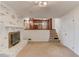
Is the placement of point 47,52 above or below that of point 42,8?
below

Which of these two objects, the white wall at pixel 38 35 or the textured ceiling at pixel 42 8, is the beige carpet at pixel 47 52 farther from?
the white wall at pixel 38 35

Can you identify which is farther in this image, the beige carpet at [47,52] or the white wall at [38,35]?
the white wall at [38,35]

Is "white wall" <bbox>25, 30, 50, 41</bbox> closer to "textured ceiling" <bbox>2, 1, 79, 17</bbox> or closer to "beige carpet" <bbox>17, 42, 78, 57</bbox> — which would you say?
"beige carpet" <bbox>17, 42, 78, 57</bbox>

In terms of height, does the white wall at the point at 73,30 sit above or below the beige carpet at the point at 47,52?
above

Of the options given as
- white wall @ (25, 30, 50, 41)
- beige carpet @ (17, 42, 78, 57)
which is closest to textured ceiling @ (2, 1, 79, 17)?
beige carpet @ (17, 42, 78, 57)

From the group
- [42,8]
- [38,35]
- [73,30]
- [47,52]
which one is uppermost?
[42,8]

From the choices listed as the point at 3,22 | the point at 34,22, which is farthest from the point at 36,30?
the point at 3,22

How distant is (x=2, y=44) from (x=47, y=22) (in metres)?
5.02

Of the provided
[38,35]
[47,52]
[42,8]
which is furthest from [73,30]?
[38,35]

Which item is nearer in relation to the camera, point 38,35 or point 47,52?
point 47,52

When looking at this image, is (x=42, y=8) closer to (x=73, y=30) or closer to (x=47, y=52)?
(x=73, y=30)

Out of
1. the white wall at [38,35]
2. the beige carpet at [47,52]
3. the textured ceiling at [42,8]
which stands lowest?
the beige carpet at [47,52]

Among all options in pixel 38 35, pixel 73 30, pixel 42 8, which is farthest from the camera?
pixel 38 35

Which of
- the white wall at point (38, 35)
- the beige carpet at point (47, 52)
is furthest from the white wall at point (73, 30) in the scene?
the white wall at point (38, 35)
